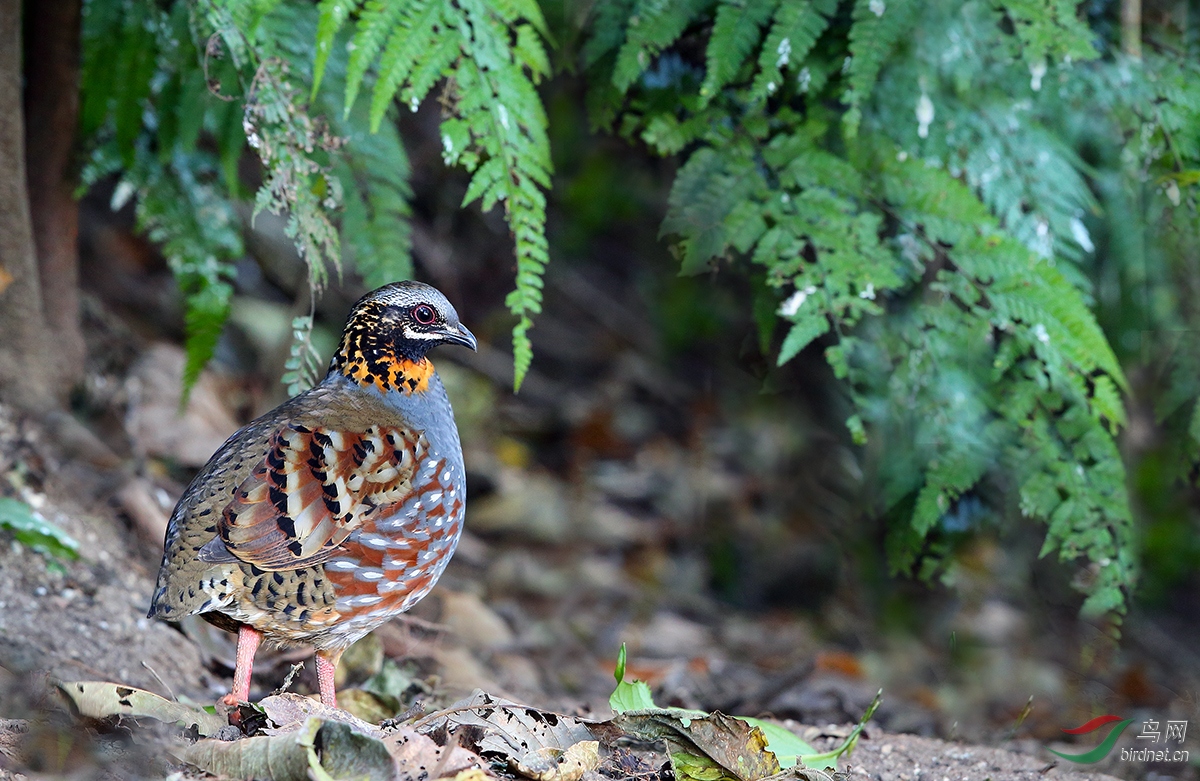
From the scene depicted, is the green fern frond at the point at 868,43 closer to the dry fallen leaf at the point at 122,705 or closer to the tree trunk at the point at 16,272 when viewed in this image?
the dry fallen leaf at the point at 122,705

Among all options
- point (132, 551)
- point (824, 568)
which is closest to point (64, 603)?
point (132, 551)

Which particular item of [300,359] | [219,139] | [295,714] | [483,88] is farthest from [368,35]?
[295,714]

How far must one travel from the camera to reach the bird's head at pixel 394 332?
3.19m

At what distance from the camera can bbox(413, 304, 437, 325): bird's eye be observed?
319 centimetres

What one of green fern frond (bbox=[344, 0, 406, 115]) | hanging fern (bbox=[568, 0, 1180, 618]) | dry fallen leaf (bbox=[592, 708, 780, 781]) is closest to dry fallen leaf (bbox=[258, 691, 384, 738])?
dry fallen leaf (bbox=[592, 708, 780, 781])

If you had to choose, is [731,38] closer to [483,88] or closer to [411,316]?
[483,88]

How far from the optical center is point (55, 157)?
4.25 meters

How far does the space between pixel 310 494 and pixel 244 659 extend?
47cm

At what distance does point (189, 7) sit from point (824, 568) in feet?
14.3

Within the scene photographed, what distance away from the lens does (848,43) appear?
376 cm

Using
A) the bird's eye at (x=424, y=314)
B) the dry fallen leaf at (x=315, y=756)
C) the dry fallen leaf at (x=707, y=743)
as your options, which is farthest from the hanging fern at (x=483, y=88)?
the dry fallen leaf at (x=315, y=756)

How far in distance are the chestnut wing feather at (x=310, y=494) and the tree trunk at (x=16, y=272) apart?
1.73 meters

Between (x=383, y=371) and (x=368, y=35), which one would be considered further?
(x=383, y=371)

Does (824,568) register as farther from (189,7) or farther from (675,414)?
(189,7)
